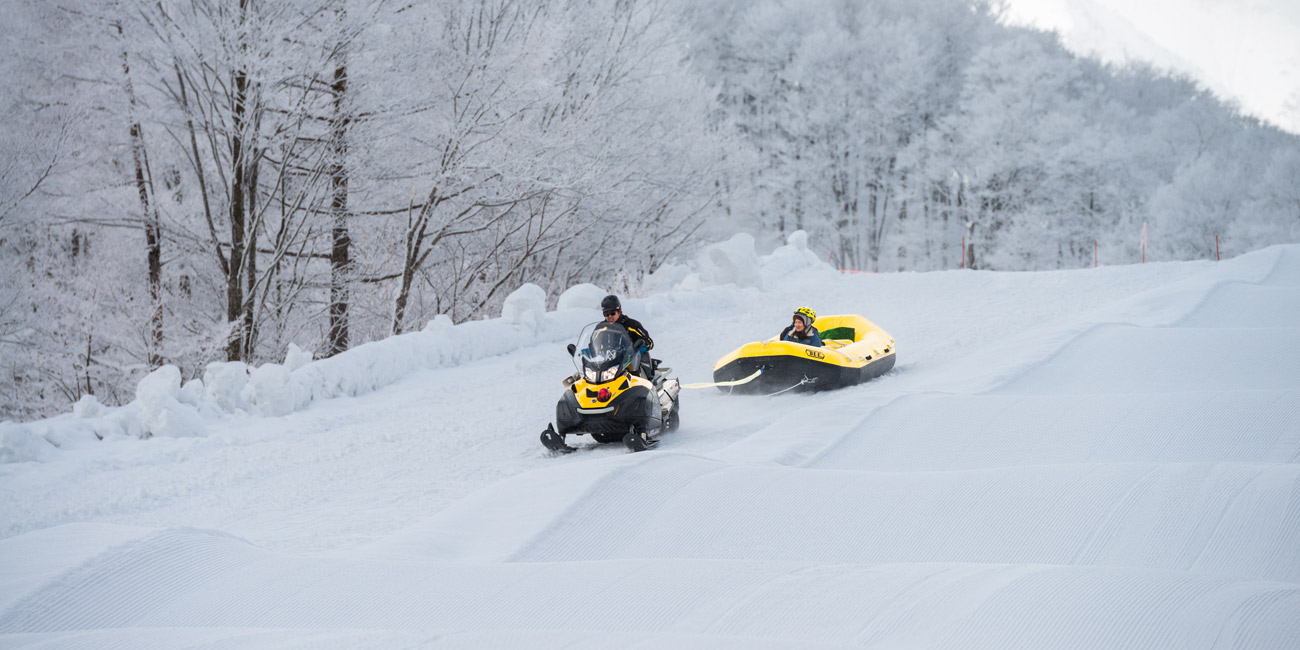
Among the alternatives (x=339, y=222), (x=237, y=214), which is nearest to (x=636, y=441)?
(x=237, y=214)

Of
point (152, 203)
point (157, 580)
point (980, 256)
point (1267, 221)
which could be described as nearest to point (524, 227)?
point (152, 203)

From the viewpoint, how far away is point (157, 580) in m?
2.82

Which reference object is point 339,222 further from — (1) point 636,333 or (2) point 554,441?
(2) point 554,441

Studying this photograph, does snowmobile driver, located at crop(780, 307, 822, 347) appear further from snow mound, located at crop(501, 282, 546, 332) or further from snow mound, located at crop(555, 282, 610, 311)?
snow mound, located at crop(555, 282, 610, 311)

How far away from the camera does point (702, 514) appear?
3.66 metres

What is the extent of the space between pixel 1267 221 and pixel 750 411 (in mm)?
26543

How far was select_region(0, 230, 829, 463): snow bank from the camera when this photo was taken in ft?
21.1

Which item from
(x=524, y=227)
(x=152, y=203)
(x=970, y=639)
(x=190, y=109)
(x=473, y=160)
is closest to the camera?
(x=970, y=639)

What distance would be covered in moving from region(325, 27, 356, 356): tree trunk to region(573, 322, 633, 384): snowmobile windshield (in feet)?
24.4

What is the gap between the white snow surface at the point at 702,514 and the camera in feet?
7.95

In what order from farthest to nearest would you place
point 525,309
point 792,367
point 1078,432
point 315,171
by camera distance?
1. point 315,171
2. point 525,309
3. point 792,367
4. point 1078,432

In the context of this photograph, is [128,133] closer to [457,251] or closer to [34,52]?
[34,52]

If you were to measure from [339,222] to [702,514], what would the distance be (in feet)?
36.3

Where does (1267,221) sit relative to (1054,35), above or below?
below
